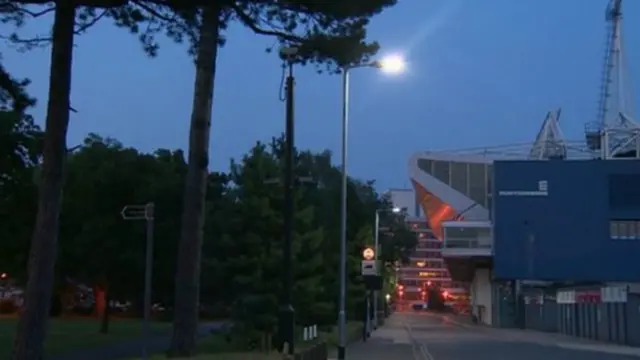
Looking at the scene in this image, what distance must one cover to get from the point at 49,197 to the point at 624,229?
91881 mm

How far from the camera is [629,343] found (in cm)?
6053

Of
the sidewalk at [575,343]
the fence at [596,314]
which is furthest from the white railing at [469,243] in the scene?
the sidewalk at [575,343]

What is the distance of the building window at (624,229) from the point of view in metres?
101

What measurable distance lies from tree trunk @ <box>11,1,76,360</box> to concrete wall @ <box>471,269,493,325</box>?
4415 inches

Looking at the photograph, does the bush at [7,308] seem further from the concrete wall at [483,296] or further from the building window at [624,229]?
the building window at [624,229]

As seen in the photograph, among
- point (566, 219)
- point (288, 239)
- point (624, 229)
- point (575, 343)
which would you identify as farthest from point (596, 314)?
point (288, 239)

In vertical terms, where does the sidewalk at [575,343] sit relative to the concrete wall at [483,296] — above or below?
below

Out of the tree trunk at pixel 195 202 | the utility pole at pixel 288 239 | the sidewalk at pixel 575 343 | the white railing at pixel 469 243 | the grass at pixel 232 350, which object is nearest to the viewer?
the grass at pixel 232 350

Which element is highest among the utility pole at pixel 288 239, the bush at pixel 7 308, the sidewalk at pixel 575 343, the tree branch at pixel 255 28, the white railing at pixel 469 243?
the white railing at pixel 469 243

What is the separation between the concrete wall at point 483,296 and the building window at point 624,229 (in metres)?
27.4

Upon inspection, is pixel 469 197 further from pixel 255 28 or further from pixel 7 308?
pixel 255 28

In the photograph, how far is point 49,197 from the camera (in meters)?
17.0

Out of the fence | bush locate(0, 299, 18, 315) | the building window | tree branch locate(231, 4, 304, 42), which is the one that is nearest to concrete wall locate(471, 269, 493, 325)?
the building window

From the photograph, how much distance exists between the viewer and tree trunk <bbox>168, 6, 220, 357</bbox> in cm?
1969
